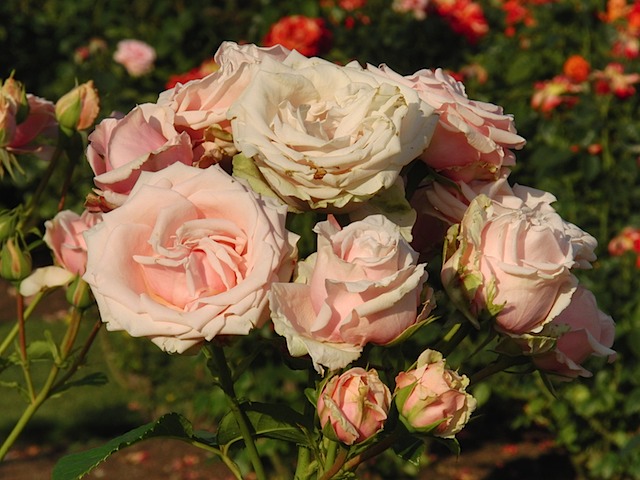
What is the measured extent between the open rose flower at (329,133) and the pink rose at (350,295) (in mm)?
41

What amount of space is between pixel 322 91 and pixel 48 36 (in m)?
4.82

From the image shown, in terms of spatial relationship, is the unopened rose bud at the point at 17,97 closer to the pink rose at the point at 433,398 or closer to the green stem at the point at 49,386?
the green stem at the point at 49,386

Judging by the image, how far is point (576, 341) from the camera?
38.1 inches

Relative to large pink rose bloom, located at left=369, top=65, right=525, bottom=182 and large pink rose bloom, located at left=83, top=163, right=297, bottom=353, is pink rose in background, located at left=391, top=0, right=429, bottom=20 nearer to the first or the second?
large pink rose bloom, located at left=369, top=65, right=525, bottom=182

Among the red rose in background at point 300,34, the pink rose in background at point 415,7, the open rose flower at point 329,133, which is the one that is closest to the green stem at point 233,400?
the open rose flower at point 329,133

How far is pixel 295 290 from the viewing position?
32.0 inches

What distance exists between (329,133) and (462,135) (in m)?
0.12

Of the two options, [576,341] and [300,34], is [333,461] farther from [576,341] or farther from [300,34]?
[300,34]

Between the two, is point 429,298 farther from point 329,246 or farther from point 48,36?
point 48,36

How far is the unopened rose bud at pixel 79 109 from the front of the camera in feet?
4.38

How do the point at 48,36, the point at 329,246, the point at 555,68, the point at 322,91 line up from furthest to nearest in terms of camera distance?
1. the point at 48,36
2. the point at 555,68
3. the point at 322,91
4. the point at 329,246

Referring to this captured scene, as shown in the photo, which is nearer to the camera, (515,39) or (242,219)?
(242,219)

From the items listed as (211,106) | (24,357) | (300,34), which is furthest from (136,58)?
(211,106)

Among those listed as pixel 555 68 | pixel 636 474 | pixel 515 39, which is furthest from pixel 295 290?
pixel 515 39
